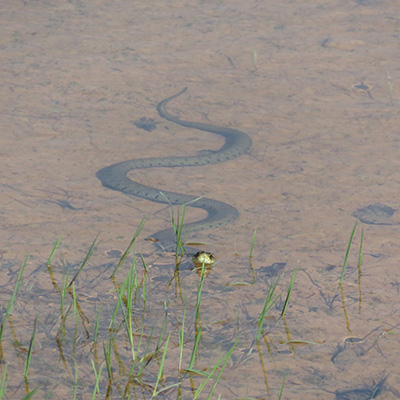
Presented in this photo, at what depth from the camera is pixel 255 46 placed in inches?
327

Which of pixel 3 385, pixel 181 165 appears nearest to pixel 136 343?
pixel 3 385

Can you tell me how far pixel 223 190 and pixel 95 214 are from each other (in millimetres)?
1109

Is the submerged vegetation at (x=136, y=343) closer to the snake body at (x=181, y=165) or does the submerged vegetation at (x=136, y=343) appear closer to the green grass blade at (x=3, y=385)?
the green grass blade at (x=3, y=385)

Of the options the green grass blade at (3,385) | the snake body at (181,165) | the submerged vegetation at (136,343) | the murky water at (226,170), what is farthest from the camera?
the snake body at (181,165)

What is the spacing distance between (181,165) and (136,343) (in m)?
2.74

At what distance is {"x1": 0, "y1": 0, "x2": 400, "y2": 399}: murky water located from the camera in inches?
125

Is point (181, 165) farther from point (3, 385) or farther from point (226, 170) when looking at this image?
Answer: point (3, 385)

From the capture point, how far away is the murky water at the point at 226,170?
3.17 metres

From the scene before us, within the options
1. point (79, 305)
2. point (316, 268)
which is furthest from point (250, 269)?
point (79, 305)

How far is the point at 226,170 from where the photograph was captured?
5699 mm

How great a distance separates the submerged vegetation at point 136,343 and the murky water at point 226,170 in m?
0.02

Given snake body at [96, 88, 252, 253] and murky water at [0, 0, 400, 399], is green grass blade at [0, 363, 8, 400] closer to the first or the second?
murky water at [0, 0, 400, 399]

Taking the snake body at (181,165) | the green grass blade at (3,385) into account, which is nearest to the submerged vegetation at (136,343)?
the green grass blade at (3,385)

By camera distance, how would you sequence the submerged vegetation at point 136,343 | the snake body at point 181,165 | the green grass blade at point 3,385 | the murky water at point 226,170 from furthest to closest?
1. the snake body at point 181,165
2. the murky water at point 226,170
3. the submerged vegetation at point 136,343
4. the green grass blade at point 3,385
